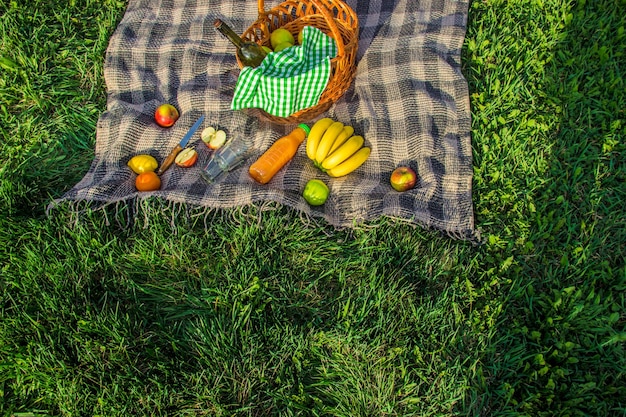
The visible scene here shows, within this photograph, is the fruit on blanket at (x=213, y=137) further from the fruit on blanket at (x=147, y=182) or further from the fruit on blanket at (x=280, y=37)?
the fruit on blanket at (x=280, y=37)

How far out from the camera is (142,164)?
2715 mm

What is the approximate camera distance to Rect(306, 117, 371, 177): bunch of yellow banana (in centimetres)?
259

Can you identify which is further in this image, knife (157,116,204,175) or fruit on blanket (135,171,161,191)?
knife (157,116,204,175)

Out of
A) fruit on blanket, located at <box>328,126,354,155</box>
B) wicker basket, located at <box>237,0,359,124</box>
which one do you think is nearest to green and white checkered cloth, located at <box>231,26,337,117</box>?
wicker basket, located at <box>237,0,359,124</box>

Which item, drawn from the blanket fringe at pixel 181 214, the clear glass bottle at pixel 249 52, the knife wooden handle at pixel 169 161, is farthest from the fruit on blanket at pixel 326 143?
the knife wooden handle at pixel 169 161

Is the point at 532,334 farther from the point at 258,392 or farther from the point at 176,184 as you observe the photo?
the point at 176,184

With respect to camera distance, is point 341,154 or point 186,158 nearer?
point 341,154

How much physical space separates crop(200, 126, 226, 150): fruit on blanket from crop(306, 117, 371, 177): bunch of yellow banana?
0.53m

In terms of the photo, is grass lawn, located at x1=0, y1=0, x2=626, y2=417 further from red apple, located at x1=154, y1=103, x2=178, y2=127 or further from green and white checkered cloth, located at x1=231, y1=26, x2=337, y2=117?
green and white checkered cloth, located at x1=231, y1=26, x2=337, y2=117

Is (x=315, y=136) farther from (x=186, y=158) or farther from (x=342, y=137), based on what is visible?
(x=186, y=158)

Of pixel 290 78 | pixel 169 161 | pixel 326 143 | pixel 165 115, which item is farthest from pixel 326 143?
pixel 165 115

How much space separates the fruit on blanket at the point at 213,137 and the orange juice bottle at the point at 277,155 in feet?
0.94

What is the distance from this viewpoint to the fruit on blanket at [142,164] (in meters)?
2.71

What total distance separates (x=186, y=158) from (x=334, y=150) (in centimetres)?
85
